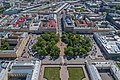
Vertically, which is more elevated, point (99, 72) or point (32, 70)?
point (32, 70)

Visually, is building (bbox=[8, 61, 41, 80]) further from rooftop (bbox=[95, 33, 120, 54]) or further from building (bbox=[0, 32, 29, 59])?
rooftop (bbox=[95, 33, 120, 54])

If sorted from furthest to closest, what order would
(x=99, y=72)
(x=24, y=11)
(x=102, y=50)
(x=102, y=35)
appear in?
1. (x=24, y=11)
2. (x=102, y=35)
3. (x=102, y=50)
4. (x=99, y=72)

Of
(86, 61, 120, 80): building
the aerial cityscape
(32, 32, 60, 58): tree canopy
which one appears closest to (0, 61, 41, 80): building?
the aerial cityscape

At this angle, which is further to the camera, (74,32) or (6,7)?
(6,7)

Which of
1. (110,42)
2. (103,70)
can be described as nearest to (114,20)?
(110,42)

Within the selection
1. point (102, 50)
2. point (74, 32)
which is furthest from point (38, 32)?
point (102, 50)

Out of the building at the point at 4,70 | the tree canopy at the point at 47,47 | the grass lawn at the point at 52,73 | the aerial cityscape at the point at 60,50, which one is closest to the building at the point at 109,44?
the aerial cityscape at the point at 60,50

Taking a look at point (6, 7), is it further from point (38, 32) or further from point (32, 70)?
point (32, 70)

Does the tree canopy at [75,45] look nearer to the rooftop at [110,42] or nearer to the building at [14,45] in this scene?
the rooftop at [110,42]
